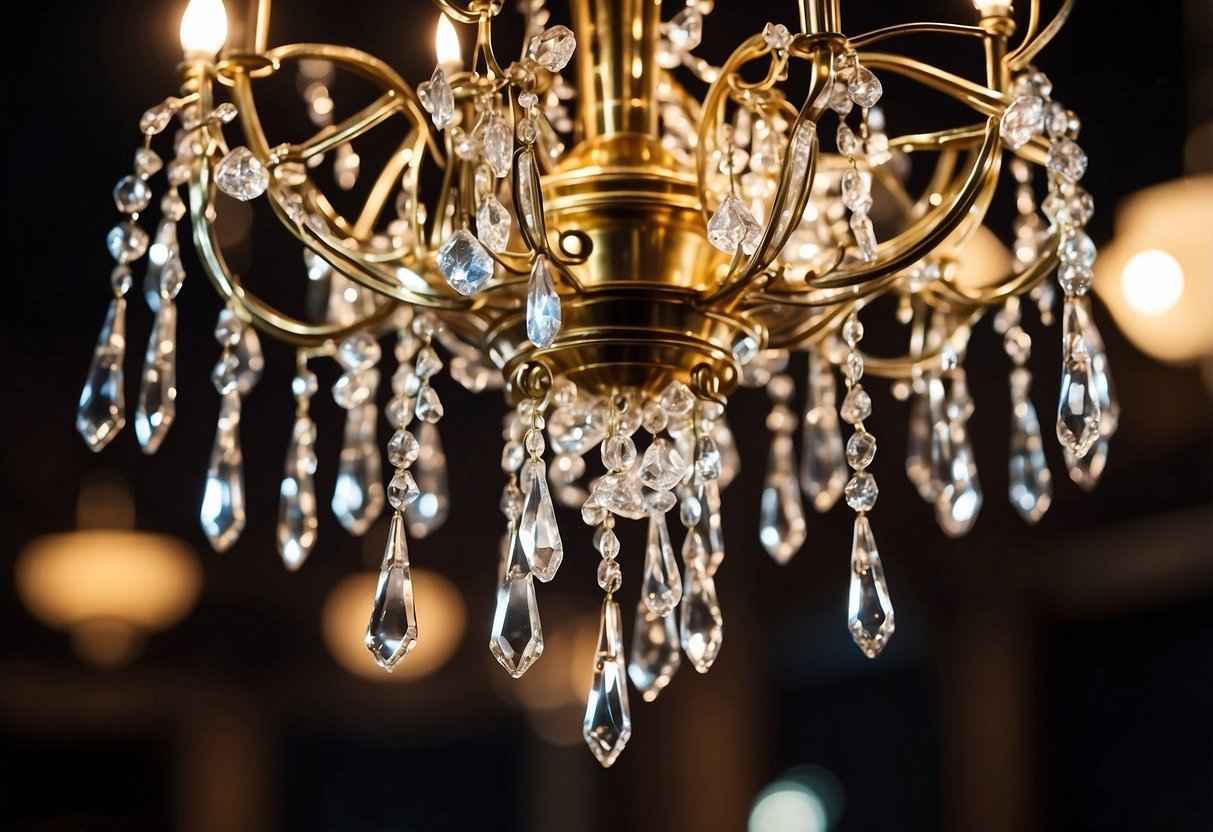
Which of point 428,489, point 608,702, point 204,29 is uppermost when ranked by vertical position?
point 204,29

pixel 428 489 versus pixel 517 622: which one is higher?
pixel 428 489

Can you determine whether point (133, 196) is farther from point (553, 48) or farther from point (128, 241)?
point (553, 48)

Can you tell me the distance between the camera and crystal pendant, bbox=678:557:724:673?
0.96 meters

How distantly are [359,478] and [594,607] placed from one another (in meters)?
1.46

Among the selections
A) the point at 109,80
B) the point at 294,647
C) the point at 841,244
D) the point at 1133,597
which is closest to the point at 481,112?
the point at 841,244

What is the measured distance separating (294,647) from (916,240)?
185cm

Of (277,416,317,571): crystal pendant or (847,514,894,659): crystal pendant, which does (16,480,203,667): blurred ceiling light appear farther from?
(847,514,894,659): crystal pendant

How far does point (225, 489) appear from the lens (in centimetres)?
103

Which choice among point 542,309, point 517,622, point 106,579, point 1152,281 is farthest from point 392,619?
point 106,579

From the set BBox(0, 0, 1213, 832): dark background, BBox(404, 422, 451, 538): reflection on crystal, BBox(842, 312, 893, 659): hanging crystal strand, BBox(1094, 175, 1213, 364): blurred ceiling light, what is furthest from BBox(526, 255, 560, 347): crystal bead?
BBox(1094, 175, 1213, 364): blurred ceiling light

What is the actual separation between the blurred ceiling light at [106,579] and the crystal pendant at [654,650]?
1.52 meters

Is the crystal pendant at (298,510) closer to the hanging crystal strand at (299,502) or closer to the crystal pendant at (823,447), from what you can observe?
the hanging crystal strand at (299,502)

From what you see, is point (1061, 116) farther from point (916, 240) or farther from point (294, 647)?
point (294, 647)

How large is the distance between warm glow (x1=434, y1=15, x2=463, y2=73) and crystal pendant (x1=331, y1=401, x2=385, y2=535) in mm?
296
